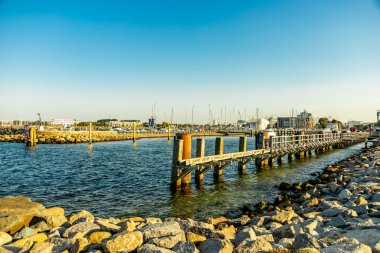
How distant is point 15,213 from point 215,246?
19.6 feet

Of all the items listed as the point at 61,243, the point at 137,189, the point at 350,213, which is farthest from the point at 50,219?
the point at 137,189

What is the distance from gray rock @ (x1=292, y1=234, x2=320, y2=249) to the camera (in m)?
6.24

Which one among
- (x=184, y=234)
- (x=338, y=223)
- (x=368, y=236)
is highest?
(x=184, y=234)

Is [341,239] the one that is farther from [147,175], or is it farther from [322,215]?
[147,175]

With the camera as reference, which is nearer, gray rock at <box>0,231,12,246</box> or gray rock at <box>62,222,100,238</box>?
gray rock at <box>0,231,12,246</box>

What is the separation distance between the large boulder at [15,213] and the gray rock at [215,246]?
5.19 metres

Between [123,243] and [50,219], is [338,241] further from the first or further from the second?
[50,219]

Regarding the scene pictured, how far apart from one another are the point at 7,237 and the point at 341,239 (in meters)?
7.83

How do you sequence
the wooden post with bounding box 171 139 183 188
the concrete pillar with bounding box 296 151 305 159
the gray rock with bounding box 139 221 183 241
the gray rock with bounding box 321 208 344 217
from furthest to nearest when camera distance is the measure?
the concrete pillar with bounding box 296 151 305 159, the wooden post with bounding box 171 139 183 188, the gray rock with bounding box 321 208 344 217, the gray rock with bounding box 139 221 183 241

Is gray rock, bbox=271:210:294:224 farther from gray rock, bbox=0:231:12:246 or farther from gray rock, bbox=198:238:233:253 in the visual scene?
gray rock, bbox=0:231:12:246

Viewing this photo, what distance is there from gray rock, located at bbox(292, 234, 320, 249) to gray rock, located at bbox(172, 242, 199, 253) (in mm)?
2213

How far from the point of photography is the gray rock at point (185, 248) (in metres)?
5.99

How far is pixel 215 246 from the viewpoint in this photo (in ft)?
20.3

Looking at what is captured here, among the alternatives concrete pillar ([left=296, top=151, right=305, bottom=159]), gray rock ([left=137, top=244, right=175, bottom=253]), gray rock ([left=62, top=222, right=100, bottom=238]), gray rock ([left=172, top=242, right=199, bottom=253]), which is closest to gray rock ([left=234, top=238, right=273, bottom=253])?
gray rock ([left=172, top=242, right=199, bottom=253])
